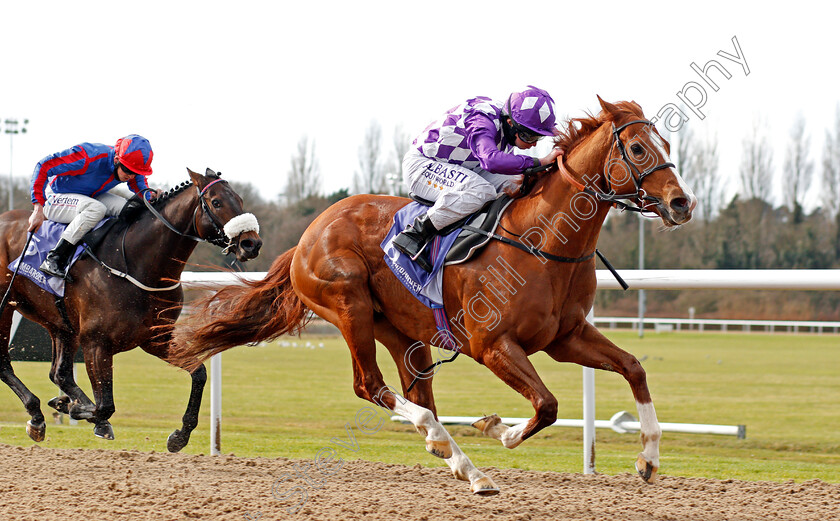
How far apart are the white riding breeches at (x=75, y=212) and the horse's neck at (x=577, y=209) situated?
9.19 ft

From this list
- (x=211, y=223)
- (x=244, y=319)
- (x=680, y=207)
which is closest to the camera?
(x=680, y=207)

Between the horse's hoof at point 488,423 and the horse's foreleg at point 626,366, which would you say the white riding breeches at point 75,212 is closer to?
the horse's hoof at point 488,423

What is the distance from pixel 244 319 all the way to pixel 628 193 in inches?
88.1

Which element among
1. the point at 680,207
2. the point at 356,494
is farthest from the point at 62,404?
the point at 680,207

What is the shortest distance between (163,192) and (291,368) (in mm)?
10474

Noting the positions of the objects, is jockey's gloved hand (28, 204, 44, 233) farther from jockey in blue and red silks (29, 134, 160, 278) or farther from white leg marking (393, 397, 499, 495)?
white leg marking (393, 397, 499, 495)

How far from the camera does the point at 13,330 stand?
20.6 feet

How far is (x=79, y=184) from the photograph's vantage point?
203 inches

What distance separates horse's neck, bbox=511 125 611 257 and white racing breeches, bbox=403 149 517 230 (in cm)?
30

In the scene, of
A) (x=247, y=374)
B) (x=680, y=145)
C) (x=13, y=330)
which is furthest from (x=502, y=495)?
(x=680, y=145)

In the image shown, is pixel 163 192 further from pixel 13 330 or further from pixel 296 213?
pixel 296 213

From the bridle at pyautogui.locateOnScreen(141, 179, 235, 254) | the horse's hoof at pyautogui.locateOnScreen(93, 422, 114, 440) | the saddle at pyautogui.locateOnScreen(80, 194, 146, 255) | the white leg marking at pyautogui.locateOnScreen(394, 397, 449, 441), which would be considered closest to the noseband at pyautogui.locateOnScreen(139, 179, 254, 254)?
the bridle at pyautogui.locateOnScreen(141, 179, 235, 254)

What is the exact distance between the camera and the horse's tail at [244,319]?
176 inches

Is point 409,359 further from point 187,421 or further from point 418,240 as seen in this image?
point 187,421
